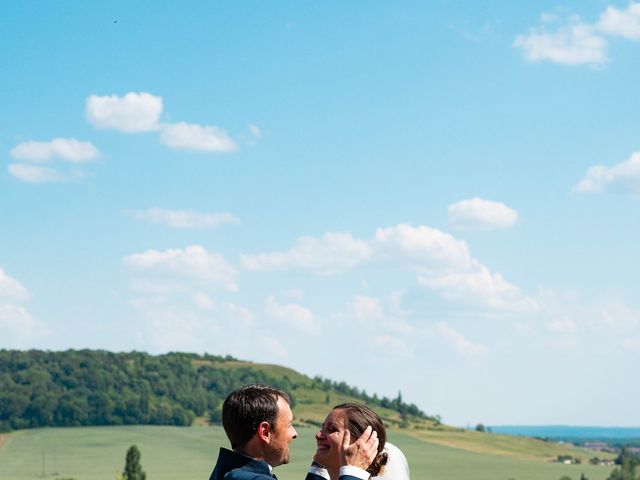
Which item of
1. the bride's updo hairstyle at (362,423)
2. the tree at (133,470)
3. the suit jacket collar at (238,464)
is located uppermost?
the bride's updo hairstyle at (362,423)

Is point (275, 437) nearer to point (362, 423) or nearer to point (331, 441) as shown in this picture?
point (331, 441)

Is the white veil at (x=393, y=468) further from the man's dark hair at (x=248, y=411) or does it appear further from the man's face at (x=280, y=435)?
the man's dark hair at (x=248, y=411)

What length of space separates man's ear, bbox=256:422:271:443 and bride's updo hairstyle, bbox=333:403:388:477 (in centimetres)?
38

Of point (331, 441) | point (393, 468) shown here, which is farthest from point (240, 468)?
point (393, 468)

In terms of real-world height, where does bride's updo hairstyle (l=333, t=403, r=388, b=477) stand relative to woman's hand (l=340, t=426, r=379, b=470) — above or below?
above

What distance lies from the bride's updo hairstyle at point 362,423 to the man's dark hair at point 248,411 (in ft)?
1.18

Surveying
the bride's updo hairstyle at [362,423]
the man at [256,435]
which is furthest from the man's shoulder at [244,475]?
A: the bride's updo hairstyle at [362,423]

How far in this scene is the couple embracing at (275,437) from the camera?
4895mm

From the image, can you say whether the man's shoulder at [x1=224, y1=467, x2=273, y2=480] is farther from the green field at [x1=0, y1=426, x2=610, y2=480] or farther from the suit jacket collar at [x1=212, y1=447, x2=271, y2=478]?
the green field at [x1=0, y1=426, x2=610, y2=480]

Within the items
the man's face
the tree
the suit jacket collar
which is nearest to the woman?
the man's face

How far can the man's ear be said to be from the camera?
4.95 m

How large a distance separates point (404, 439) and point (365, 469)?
6372 inches

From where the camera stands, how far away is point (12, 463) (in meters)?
136

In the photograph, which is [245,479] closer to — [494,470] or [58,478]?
[58,478]
